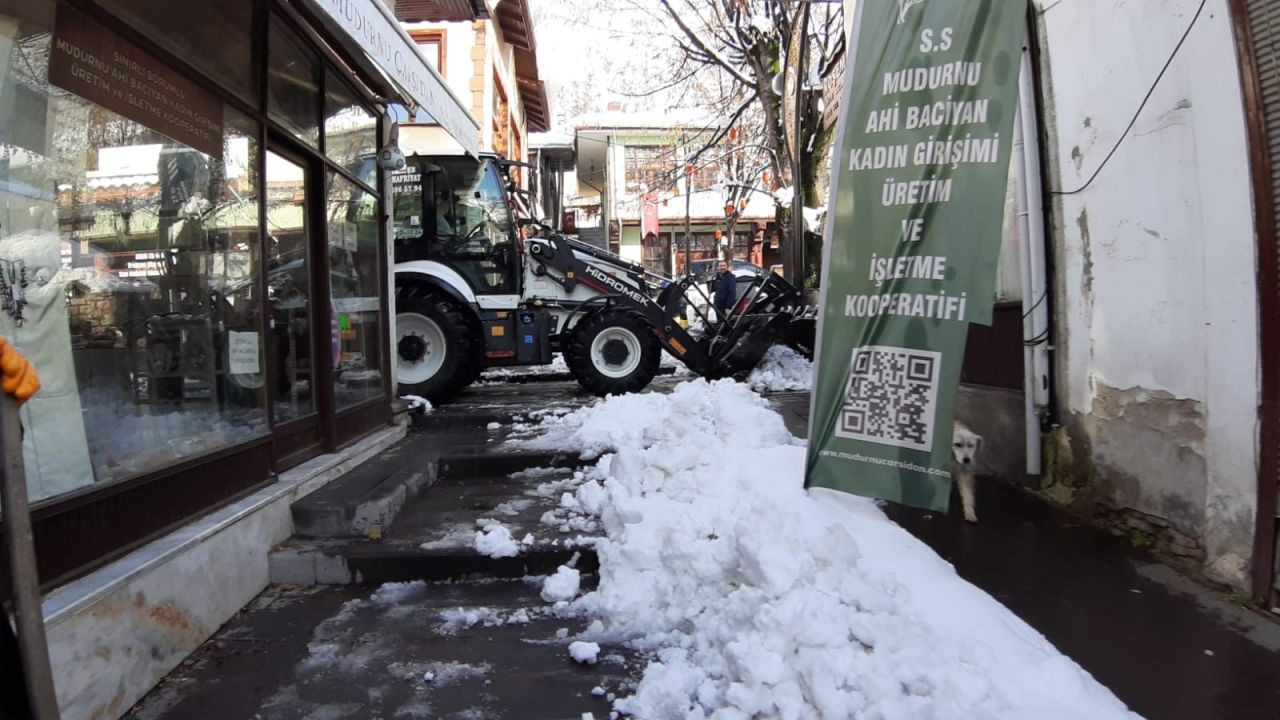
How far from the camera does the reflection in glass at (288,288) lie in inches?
169

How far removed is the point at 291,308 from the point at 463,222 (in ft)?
12.8

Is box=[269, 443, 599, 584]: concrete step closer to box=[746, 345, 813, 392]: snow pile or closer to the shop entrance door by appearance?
the shop entrance door

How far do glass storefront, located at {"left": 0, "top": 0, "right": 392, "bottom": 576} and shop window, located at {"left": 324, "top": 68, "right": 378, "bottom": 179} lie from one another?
42 millimetres

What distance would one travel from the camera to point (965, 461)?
13.3 feet

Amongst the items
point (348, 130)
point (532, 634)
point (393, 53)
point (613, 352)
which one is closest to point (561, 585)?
point (532, 634)

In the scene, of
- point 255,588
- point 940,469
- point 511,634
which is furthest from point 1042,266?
point 255,588

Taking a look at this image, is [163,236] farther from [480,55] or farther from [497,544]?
[480,55]

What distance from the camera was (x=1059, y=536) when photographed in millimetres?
3824

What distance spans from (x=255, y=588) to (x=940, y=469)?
3427 millimetres

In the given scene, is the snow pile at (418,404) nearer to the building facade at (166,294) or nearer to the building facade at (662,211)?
the building facade at (166,294)

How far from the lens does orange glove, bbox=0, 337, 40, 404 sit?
126 cm

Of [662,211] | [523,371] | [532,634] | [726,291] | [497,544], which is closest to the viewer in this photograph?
[532,634]

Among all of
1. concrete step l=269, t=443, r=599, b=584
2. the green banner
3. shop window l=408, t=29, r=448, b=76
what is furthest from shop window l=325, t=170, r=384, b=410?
shop window l=408, t=29, r=448, b=76

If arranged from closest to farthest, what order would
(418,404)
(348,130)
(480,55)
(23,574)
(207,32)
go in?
(23,574), (207,32), (348,130), (418,404), (480,55)
